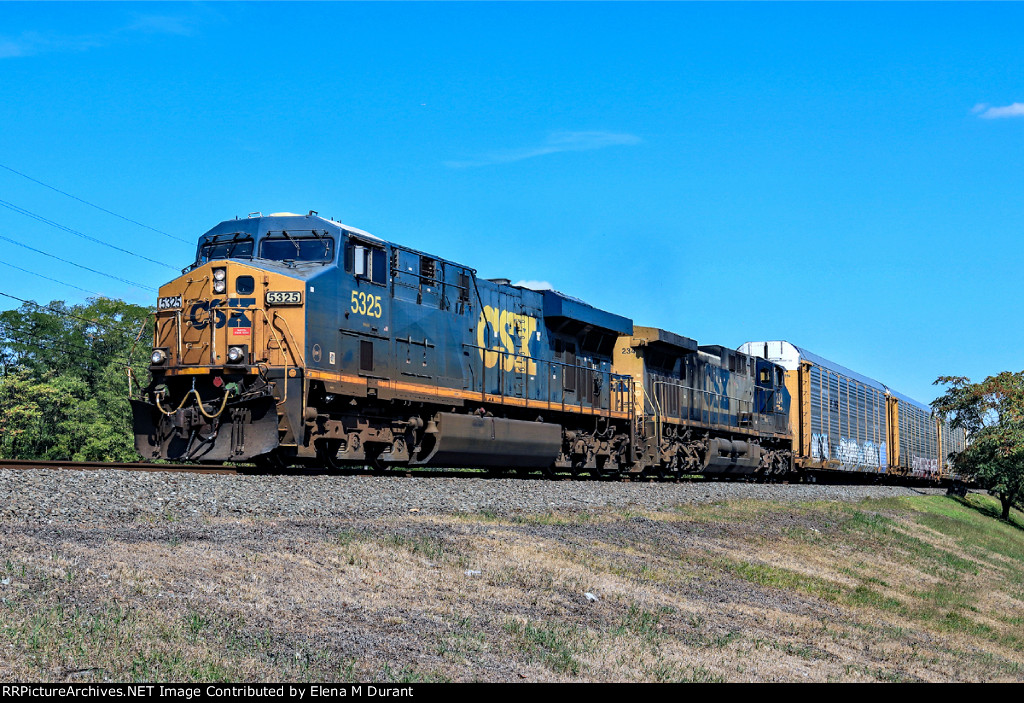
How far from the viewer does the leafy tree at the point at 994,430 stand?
106 feet

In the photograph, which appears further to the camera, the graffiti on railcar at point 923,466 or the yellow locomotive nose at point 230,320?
the graffiti on railcar at point 923,466

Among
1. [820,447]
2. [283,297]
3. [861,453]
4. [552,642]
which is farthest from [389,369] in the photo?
[861,453]

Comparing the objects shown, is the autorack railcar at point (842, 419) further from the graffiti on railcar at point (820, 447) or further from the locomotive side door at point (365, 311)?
the locomotive side door at point (365, 311)

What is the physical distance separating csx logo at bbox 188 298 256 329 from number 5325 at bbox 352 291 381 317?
1594mm

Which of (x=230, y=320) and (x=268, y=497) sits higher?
(x=230, y=320)

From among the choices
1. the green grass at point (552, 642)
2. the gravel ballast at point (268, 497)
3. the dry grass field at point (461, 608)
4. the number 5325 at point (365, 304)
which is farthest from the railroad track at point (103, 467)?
the green grass at point (552, 642)

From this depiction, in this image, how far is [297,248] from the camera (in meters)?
14.9

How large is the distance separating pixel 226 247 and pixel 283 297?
6.37 ft

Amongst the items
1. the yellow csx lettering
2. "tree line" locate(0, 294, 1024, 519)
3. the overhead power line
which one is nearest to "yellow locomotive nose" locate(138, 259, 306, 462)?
the yellow csx lettering

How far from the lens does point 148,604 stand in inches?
217

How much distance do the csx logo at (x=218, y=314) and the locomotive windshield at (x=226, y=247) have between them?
99cm

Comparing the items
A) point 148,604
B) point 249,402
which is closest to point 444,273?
point 249,402

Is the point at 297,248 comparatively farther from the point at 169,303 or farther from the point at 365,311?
the point at 169,303

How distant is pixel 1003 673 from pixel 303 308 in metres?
10.0
